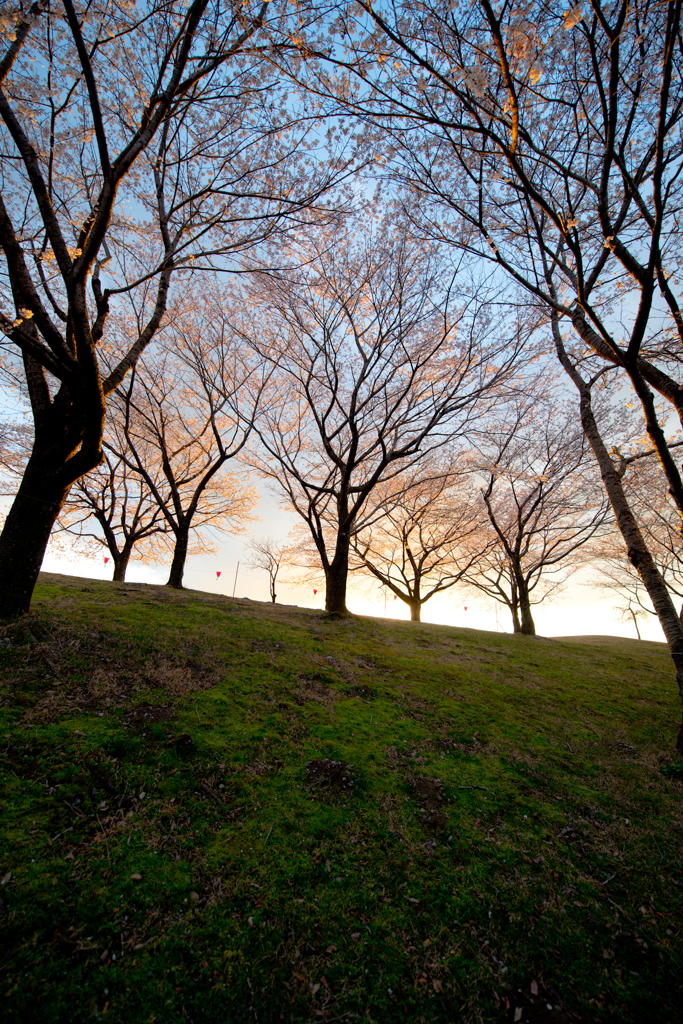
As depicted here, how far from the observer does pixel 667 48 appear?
3203 mm

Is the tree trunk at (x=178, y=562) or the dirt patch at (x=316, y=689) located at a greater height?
the tree trunk at (x=178, y=562)

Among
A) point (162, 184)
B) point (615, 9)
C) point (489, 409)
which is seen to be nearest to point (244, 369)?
point (162, 184)

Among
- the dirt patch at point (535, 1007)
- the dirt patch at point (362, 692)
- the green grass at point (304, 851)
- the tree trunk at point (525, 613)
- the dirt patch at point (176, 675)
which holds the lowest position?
the dirt patch at point (535, 1007)

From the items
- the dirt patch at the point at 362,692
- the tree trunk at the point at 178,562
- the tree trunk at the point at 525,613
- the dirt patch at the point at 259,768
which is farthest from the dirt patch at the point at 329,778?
the tree trunk at the point at 525,613

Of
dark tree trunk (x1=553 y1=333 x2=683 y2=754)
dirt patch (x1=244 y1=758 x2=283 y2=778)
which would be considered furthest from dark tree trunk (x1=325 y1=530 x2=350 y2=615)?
dirt patch (x1=244 y1=758 x2=283 y2=778)

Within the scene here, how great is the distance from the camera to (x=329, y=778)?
11.6ft

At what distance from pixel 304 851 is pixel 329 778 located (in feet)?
2.71

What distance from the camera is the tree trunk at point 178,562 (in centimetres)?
1279

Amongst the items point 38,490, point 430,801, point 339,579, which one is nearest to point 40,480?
point 38,490

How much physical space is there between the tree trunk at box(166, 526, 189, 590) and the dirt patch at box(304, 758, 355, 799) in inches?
414

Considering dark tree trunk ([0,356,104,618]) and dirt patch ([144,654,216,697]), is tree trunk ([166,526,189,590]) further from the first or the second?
dirt patch ([144,654,216,697])

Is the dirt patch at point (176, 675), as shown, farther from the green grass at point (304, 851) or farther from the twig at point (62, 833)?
Answer: the twig at point (62, 833)

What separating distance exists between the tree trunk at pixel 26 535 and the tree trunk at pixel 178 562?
775 centimetres

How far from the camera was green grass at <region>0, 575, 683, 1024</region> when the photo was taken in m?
1.95
